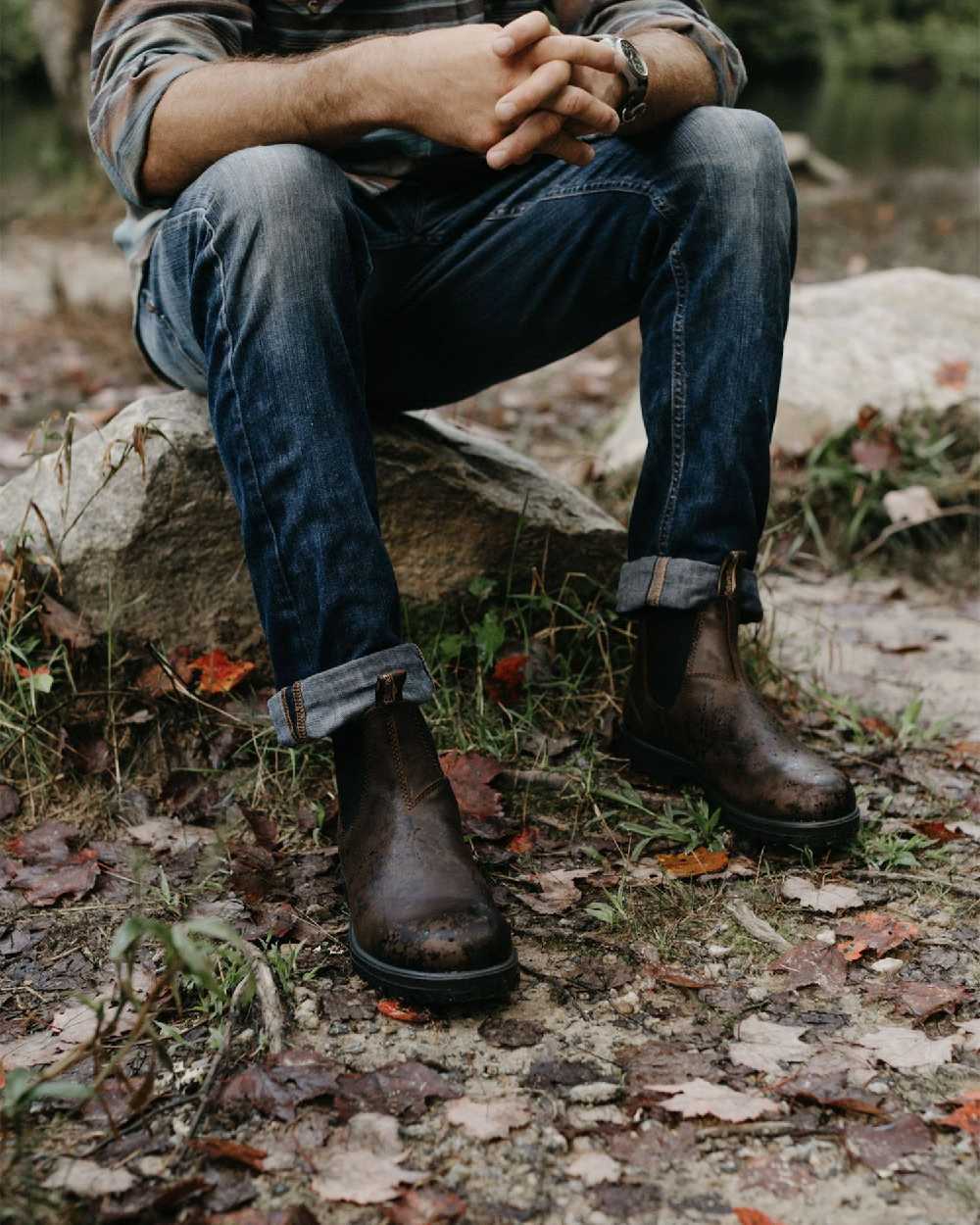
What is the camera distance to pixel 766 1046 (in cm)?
148

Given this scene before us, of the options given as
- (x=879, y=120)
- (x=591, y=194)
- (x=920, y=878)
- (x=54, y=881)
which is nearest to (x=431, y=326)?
(x=591, y=194)

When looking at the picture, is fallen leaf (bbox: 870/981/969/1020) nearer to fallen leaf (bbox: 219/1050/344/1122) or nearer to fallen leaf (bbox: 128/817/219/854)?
fallen leaf (bbox: 219/1050/344/1122)

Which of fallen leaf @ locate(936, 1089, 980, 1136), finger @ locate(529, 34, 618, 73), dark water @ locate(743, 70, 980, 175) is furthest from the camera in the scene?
dark water @ locate(743, 70, 980, 175)

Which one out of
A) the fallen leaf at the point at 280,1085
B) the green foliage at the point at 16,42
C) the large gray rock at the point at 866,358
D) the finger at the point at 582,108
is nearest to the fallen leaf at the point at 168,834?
the fallen leaf at the point at 280,1085

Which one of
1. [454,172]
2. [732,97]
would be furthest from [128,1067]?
[732,97]

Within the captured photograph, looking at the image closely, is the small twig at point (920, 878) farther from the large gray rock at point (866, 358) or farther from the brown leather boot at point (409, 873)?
the large gray rock at point (866, 358)

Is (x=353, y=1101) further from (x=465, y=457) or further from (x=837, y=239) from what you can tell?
(x=837, y=239)

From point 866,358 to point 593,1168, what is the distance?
2.96m

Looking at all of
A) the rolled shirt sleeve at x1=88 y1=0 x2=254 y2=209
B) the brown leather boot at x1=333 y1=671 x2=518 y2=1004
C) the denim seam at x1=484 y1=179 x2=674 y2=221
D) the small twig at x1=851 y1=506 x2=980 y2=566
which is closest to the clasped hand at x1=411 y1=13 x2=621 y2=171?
the denim seam at x1=484 y1=179 x2=674 y2=221

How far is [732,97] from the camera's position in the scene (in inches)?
82.6

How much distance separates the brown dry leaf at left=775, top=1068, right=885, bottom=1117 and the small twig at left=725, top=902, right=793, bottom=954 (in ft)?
0.89

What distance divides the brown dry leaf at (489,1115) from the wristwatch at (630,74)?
1.39 m

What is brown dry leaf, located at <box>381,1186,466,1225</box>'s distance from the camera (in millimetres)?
1191

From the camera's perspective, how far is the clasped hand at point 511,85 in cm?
170
